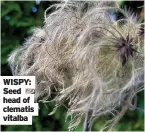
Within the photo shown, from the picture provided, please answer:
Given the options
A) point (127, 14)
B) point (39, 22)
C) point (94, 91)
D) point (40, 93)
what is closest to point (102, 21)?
point (127, 14)

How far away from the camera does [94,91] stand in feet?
3.06

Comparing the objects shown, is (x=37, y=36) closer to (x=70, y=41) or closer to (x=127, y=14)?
(x=70, y=41)

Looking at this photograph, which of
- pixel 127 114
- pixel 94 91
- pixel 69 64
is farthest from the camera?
pixel 127 114

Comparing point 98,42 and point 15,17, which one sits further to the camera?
point 15,17

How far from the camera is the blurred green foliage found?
195cm

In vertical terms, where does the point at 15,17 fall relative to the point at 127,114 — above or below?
above

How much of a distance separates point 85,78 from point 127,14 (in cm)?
24

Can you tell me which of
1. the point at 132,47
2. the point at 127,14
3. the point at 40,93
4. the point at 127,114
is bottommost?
the point at 127,114

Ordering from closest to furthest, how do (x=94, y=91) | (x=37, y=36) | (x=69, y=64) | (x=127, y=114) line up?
(x=94, y=91) → (x=69, y=64) → (x=37, y=36) → (x=127, y=114)

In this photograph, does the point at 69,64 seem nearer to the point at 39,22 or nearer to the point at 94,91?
the point at 94,91

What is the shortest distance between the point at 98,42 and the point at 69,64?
5.4 inches

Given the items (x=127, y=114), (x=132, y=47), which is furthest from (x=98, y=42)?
(x=127, y=114)

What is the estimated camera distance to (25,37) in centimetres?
207

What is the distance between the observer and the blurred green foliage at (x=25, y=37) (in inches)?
76.9
